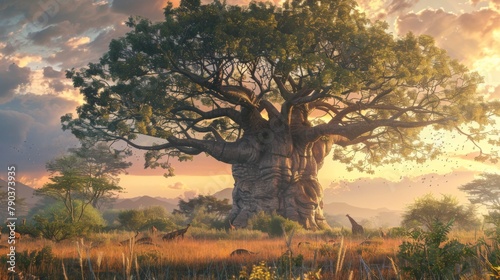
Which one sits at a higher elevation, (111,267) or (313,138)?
(313,138)

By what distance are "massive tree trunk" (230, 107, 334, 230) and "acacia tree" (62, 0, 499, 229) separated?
57 millimetres

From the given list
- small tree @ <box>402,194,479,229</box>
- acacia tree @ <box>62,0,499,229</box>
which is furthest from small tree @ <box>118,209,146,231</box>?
small tree @ <box>402,194,479,229</box>

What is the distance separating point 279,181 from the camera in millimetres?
24734

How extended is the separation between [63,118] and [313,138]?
13442mm

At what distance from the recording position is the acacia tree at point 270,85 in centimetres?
1975

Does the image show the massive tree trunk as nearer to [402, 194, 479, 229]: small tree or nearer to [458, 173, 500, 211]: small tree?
[402, 194, 479, 229]: small tree

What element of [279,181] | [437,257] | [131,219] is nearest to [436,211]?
[279,181]

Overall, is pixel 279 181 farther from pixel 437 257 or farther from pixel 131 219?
pixel 437 257

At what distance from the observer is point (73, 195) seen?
52094 mm

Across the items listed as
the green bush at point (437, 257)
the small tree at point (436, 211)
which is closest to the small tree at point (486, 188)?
the small tree at point (436, 211)

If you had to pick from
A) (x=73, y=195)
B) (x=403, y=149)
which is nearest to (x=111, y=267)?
(x=403, y=149)

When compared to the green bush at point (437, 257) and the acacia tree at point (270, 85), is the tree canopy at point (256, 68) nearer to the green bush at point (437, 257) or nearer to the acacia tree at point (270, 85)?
the acacia tree at point (270, 85)

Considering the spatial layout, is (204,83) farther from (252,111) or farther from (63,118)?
(63,118)

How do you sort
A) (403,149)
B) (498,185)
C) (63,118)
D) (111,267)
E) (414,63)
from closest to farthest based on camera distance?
Result: 1. (111,267)
2. (414,63)
3. (63,118)
4. (403,149)
5. (498,185)
